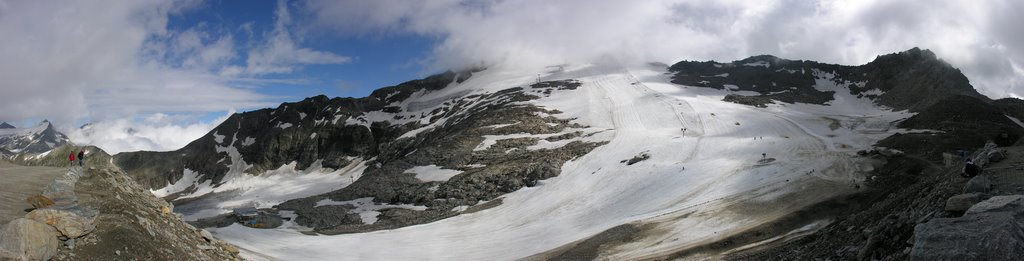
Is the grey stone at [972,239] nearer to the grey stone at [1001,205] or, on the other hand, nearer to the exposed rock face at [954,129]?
the grey stone at [1001,205]

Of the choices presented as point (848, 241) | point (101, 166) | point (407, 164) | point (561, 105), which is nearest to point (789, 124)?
point (561, 105)

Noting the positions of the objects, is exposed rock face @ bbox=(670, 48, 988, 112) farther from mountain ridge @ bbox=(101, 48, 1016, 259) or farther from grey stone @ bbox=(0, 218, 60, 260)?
grey stone @ bbox=(0, 218, 60, 260)

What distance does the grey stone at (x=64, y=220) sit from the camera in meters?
12.9

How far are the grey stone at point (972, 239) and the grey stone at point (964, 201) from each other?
3.98 feet

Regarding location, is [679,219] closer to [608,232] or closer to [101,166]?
[608,232]

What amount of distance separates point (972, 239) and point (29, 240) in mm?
18933

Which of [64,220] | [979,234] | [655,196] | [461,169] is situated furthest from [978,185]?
[461,169]

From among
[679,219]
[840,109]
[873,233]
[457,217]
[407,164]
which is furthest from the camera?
[840,109]

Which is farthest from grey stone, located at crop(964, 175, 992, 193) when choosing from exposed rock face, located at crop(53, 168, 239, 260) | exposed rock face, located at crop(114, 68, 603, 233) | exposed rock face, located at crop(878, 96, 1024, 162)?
exposed rock face, located at crop(114, 68, 603, 233)

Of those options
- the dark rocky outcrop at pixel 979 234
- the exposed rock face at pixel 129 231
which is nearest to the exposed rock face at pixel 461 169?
the exposed rock face at pixel 129 231

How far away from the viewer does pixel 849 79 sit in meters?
111

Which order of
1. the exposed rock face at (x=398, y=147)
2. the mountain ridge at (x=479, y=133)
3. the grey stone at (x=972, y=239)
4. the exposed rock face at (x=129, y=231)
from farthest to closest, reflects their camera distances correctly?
the exposed rock face at (x=398, y=147), the mountain ridge at (x=479, y=133), the exposed rock face at (x=129, y=231), the grey stone at (x=972, y=239)

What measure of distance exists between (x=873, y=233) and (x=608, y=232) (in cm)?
1808

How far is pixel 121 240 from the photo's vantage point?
14531mm
